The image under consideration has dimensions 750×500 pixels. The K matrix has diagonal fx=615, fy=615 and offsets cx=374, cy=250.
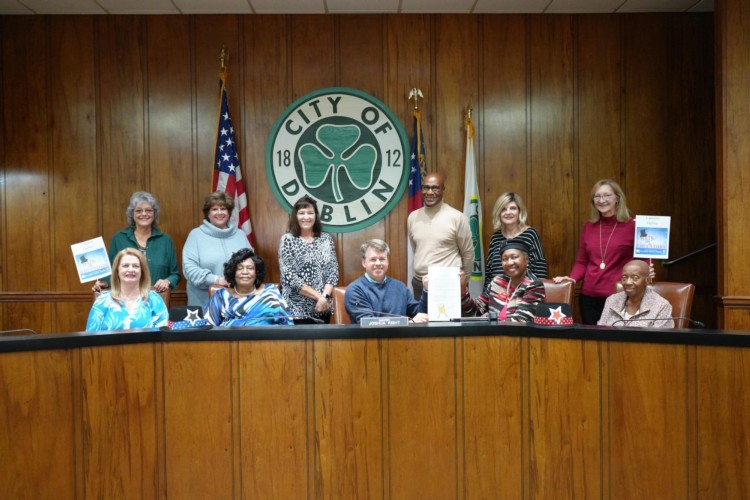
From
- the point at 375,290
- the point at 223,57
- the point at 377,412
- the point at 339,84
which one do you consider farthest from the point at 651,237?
the point at 223,57

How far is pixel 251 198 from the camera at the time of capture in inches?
186

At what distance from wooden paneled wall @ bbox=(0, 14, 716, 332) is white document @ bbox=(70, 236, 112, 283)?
170 centimetres

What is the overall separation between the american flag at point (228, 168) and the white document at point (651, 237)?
264 centimetres

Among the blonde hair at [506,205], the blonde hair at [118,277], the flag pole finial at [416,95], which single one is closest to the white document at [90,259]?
the blonde hair at [118,277]

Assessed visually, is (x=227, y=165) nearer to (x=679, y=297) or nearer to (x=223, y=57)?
(x=223, y=57)

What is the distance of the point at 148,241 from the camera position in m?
4.08

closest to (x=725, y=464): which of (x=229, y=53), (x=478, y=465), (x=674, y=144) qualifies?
(x=478, y=465)

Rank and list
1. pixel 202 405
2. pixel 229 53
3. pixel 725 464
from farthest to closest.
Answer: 1. pixel 229 53
2. pixel 202 405
3. pixel 725 464

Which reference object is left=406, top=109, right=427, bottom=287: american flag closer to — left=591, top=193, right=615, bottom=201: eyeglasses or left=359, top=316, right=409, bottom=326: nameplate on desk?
left=591, top=193, right=615, bottom=201: eyeglasses

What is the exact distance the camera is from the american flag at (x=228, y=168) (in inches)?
177

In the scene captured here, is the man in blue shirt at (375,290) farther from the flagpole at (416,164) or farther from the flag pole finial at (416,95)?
the flag pole finial at (416,95)

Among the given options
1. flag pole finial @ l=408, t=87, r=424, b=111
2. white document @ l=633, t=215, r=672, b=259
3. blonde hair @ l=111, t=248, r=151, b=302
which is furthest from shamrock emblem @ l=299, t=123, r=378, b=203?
white document @ l=633, t=215, r=672, b=259

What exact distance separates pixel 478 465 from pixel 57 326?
3757 mm

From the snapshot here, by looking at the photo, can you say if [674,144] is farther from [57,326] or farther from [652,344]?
[57,326]
